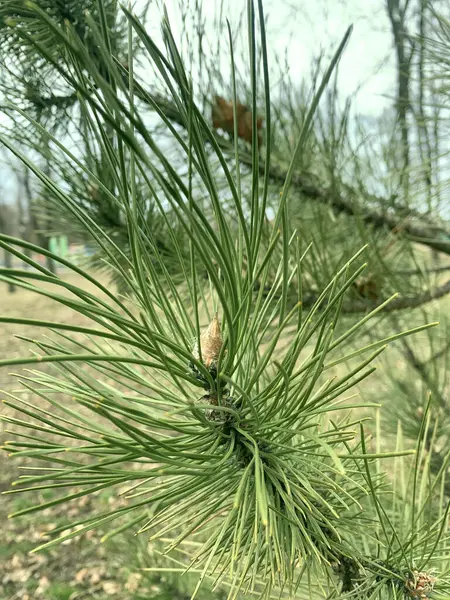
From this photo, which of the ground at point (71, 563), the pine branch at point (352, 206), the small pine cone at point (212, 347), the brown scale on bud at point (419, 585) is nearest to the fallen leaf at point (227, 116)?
the pine branch at point (352, 206)

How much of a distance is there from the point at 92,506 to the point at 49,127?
7.96 ft

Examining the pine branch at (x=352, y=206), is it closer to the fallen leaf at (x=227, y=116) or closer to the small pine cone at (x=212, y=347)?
the fallen leaf at (x=227, y=116)

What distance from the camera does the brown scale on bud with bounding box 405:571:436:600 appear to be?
480 mm

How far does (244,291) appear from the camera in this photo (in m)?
0.37

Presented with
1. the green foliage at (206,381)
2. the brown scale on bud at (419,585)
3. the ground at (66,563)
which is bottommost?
the ground at (66,563)


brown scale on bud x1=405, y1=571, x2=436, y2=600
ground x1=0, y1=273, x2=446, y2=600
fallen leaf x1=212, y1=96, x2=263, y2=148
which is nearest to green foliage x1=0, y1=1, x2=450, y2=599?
brown scale on bud x1=405, y1=571, x2=436, y2=600

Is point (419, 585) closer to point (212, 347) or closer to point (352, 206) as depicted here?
point (212, 347)

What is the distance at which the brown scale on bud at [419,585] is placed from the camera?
0.48 m

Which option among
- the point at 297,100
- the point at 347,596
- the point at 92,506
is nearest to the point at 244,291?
the point at 347,596

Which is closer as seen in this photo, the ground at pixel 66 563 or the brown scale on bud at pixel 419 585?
the brown scale on bud at pixel 419 585

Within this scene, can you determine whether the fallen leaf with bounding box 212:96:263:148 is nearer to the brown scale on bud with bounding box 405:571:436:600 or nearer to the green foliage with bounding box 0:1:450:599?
the green foliage with bounding box 0:1:450:599

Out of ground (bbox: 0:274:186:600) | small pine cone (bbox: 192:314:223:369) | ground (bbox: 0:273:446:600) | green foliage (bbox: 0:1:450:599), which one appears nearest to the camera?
green foliage (bbox: 0:1:450:599)

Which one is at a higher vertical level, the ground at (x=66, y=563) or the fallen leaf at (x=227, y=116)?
the fallen leaf at (x=227, y=116)

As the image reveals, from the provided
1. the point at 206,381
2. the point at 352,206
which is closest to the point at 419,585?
the point at 206,381
